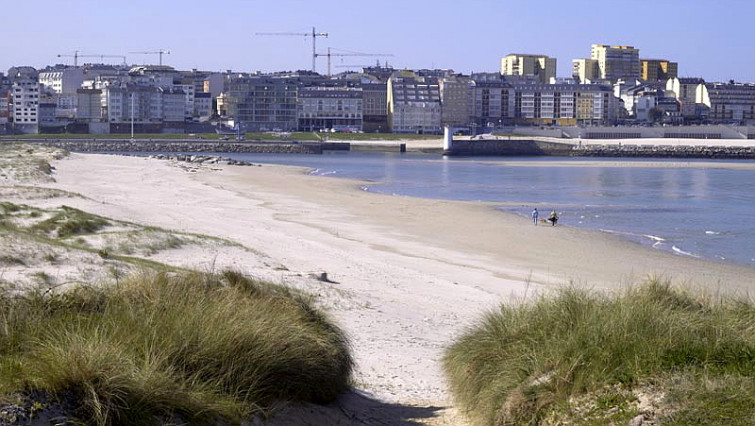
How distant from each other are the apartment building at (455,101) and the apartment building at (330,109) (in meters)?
11.5

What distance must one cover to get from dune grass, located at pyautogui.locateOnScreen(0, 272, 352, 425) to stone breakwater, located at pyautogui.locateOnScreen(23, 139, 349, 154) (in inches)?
3132

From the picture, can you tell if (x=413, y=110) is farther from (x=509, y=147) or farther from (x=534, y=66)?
(x=534, y=66)

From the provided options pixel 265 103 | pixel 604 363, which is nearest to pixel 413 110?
pixel 265 103

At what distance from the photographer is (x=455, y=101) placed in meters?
125

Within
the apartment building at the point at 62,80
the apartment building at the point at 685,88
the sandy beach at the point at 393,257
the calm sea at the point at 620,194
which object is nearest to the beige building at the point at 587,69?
the apartment building at the point at 685,88

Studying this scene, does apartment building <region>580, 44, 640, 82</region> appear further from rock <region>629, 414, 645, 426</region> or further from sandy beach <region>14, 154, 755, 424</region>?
rock <region>629, 414, 645, 426</region>

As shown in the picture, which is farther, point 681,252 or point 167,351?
point 681,252

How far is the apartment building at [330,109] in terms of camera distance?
384ft

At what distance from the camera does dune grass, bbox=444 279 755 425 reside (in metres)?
4.82

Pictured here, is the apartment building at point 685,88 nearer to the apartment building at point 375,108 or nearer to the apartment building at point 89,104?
the apartment building at point 375,108

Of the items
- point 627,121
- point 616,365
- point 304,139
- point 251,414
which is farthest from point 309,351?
point 627,121

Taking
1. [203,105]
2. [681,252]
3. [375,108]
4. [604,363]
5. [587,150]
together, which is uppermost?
[203,105]

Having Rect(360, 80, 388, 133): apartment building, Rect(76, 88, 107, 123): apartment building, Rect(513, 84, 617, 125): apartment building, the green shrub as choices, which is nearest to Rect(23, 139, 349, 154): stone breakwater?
Rect(360, 80, 388, 133): apartment building

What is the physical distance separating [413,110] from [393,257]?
9838 cm
